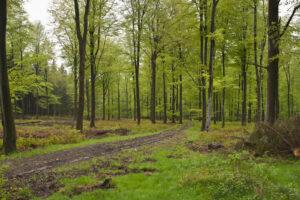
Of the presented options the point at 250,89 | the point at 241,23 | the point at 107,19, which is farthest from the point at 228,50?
the point at 250,89

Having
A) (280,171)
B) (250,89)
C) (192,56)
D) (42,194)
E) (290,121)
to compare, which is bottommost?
(42,194)

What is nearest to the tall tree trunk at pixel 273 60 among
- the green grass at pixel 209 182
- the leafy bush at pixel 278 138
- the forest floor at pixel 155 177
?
the leafy bush at pixel 278 138

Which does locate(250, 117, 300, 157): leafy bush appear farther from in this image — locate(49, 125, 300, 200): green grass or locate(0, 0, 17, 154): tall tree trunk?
locate(0, 0, 17, 154): tall tree trunk

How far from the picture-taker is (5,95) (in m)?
15.3

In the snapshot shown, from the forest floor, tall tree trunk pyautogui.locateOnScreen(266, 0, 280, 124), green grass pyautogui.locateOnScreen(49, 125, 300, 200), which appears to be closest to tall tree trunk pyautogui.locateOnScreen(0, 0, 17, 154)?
the forest floor

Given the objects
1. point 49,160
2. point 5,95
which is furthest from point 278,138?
point 5,95

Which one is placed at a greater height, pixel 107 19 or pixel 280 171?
pixel 107 19

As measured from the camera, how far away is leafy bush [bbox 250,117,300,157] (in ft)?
34.5

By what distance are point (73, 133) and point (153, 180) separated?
14.0 m

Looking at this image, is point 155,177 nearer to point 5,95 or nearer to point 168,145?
point 168,145

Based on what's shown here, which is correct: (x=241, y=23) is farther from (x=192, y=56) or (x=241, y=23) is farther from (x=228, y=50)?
(x=192, y=56)

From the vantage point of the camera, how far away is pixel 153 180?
30.3ft

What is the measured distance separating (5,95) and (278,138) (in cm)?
1277

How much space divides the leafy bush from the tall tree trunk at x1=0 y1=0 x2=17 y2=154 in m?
11.8
